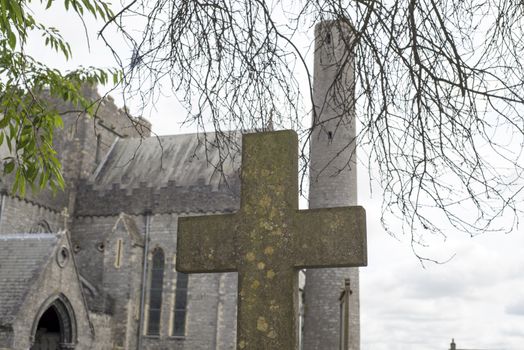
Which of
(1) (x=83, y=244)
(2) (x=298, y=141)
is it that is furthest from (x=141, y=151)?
(2) (x=298, y=141)

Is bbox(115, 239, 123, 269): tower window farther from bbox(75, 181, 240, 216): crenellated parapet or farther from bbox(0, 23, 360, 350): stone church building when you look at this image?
bbox(75, 181, 240, 216): crenellated parapet

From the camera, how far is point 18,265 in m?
17.8

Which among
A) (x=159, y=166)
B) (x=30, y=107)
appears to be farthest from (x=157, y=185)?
(x=30, y=107)

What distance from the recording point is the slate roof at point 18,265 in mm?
16688

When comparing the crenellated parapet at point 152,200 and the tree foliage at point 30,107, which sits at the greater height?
the crenellated parapet at point 152,200

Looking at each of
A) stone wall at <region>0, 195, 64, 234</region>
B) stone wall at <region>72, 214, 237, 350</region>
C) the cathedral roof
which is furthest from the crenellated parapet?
stone wall at <region>0, 195, 64, 234</region>

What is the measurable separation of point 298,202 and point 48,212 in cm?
2274

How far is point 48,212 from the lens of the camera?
25281mm

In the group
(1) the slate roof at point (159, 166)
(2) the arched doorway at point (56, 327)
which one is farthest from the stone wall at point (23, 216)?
(2) the arched doorway at point (56, 327)

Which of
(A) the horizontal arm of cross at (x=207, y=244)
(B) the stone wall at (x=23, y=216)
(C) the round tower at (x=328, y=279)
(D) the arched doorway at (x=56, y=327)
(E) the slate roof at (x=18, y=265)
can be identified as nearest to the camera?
(A) the horizontal arm of cross at (x=207, y=244)

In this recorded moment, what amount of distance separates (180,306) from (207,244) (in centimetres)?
2130

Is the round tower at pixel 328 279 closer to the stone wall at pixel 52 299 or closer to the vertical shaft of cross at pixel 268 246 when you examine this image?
the stone wall at pixel 52 299

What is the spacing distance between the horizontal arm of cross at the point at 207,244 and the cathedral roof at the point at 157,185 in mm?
19382

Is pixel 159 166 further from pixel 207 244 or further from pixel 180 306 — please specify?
pixel 207 244
